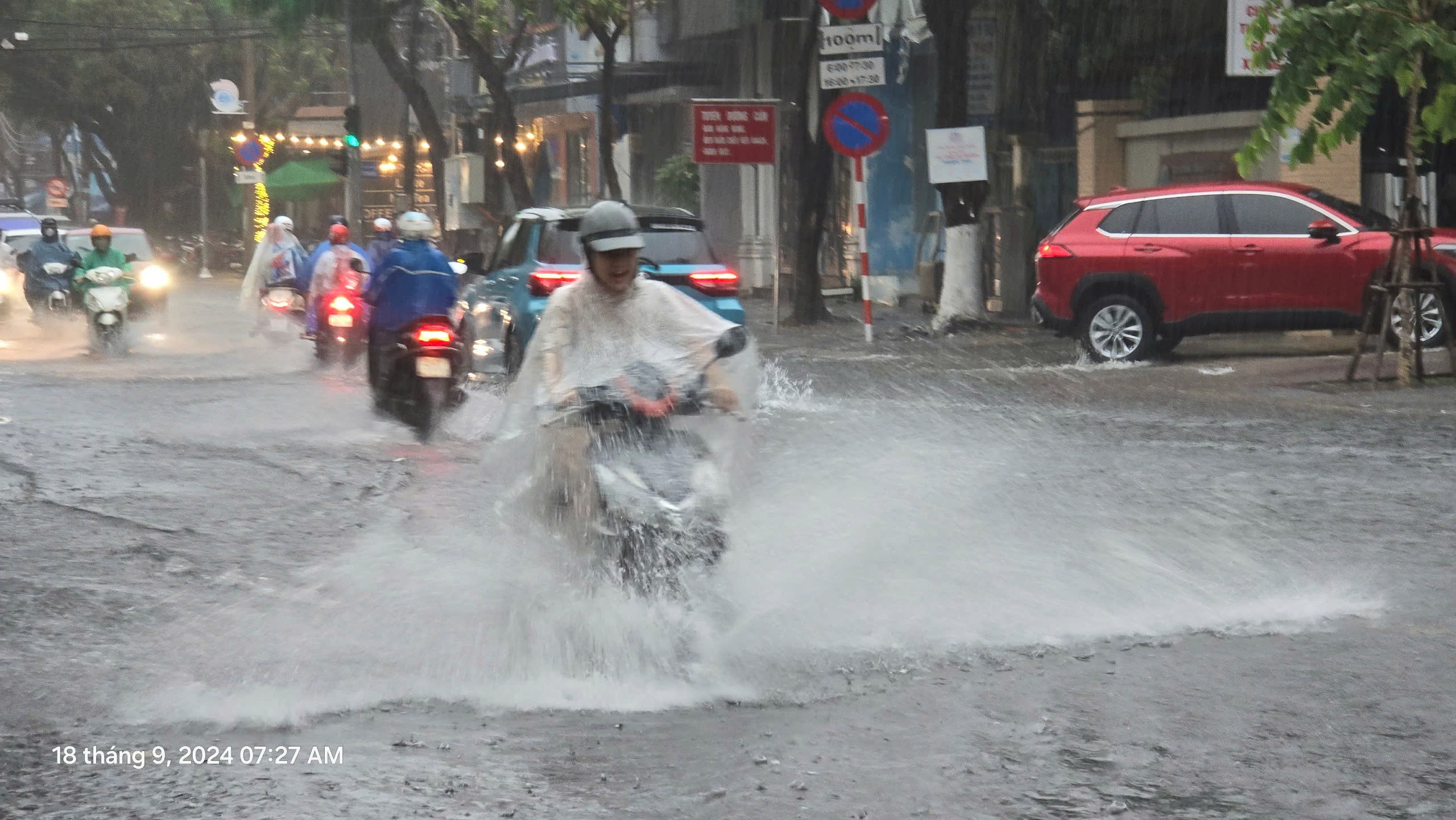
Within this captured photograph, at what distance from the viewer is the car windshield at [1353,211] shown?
680 inches

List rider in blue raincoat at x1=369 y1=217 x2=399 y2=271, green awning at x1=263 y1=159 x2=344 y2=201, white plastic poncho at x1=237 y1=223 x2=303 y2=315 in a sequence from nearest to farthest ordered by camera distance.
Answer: rider in blue raincoat at x1=369 y1=217 x2=399 y2=271, white plastic poncho at x1=237 y1=223 x2=303 y2=315, green awning at x1=263 y1=159 x2=344 y2=201

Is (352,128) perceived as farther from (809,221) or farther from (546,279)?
(546,279)

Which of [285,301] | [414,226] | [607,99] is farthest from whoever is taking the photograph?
[607,99]

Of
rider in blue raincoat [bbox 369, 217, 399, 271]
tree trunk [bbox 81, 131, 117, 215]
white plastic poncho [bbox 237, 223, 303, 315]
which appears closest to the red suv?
rider in blue raincoat [bbox 369, 217, 399, 271]

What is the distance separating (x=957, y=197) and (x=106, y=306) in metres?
9.96

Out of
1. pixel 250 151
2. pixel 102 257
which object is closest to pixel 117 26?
pixel 250 151

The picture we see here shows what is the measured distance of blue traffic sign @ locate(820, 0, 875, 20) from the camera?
2069 cm

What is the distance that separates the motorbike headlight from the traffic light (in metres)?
11.3

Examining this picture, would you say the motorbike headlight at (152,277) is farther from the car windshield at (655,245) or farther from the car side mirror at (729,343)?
the car side mirror at (729,343)

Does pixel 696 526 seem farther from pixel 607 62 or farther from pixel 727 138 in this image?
pixel 607 62

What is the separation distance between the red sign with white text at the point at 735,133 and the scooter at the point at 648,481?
17391mm

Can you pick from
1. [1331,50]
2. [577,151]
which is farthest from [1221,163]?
[577,151]

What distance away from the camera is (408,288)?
510 inches

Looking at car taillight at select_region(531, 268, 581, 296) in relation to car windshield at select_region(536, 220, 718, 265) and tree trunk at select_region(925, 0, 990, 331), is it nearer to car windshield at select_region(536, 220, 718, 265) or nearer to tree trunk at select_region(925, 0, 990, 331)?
car windshield at select_region(536, 220, 718, 265)
